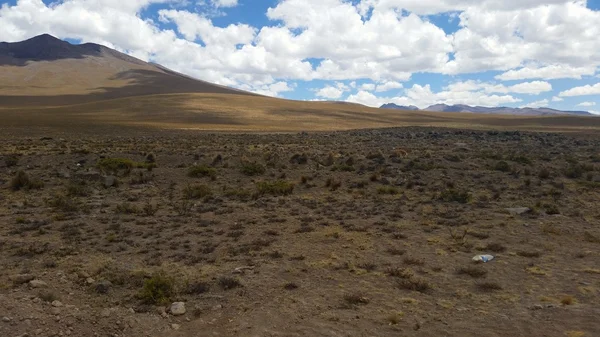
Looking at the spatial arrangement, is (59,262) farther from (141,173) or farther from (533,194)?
(533,194)

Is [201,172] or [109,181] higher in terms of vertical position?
[201,172]

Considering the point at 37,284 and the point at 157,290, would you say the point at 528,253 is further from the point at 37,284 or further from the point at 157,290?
the point at 37,284

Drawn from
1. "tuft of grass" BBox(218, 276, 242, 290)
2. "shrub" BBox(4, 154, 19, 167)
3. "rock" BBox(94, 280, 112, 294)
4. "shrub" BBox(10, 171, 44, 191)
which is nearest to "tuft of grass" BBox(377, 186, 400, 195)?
"tuft of grass" BBox(218, 276, 242, 290)

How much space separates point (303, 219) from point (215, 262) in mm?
4107

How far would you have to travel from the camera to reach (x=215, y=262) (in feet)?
31.3

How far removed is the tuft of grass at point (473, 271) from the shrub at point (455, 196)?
263 inches

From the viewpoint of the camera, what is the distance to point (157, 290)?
775 cm

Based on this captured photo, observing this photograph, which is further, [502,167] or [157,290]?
[502,167]

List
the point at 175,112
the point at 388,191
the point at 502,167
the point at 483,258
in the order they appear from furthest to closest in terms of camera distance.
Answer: the point at 175,112 < the point at 502,167 < the point at 388,191 < the point at 483,258

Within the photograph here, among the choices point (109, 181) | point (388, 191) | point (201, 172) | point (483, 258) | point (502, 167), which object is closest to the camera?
point (483, 258)

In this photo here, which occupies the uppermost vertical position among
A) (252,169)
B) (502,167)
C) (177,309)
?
(502,167)

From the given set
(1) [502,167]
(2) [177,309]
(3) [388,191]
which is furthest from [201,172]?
(1) [502,167]

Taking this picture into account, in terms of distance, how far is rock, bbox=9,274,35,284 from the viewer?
810cm

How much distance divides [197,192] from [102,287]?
27.2ft
